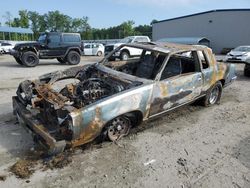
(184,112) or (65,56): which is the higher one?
(65,56)

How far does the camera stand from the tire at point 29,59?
1358cm

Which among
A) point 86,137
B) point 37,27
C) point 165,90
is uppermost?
point 37,27

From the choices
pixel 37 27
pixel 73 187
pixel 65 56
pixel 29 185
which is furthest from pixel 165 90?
pixel 37 27

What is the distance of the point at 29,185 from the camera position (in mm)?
3154

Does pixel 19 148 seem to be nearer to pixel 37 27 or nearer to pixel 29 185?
pixel 29 185

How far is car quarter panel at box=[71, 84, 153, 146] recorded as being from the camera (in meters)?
3.62

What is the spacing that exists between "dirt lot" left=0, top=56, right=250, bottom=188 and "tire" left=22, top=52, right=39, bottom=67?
864 centimetres

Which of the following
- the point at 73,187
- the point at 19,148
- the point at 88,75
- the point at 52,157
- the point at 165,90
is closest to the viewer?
the point at 73,187

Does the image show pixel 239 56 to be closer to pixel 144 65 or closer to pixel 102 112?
pixel 144 65

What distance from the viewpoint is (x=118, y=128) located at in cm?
424

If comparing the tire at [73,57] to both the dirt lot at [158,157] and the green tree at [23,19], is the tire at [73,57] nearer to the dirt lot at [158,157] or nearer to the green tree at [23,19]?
the dirt lot at [158,157]

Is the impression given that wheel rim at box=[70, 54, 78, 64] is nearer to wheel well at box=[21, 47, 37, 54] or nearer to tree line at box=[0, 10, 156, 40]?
wheel well at box=[21, 47, 37, 54]

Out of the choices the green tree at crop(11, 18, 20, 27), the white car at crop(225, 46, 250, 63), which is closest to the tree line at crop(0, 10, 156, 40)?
the green tree at crop(11, 18, 20, 27)

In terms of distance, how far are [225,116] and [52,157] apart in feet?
12.9
